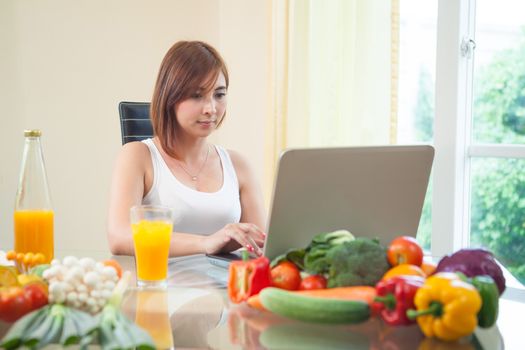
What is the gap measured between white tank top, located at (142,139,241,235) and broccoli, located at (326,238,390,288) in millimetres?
1086

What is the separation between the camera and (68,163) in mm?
3863

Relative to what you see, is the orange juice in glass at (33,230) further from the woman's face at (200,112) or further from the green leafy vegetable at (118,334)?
the woman's face at (200,112)

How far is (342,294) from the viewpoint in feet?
3.88

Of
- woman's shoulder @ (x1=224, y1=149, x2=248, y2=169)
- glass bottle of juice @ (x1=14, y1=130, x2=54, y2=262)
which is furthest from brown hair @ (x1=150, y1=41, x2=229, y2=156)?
glass bottle of juice @ (x1=14, y1=130, x2=54, y2=262)

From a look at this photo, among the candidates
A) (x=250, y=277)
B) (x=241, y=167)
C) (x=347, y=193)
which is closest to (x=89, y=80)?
(x=241, y=167)

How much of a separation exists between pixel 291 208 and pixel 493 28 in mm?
2028

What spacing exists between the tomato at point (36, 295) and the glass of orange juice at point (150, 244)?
1.12 ft

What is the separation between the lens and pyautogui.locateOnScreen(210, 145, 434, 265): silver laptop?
4.38ft

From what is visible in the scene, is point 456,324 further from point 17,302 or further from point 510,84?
point 510,84

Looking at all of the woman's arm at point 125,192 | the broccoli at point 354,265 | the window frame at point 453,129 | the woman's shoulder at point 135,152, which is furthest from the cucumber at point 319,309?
the window frame at point 453,129

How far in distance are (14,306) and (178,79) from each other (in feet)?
4.18

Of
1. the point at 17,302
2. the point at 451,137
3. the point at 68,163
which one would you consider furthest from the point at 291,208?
the point at 68,163

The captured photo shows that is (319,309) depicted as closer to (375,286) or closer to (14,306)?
(375,286)

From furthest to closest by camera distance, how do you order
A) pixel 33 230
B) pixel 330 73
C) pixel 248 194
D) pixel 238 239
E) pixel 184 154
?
pixel 330 73 → pixel 248 194 → pixel 184 154 → pixel 238 239 → pixel 33 230
